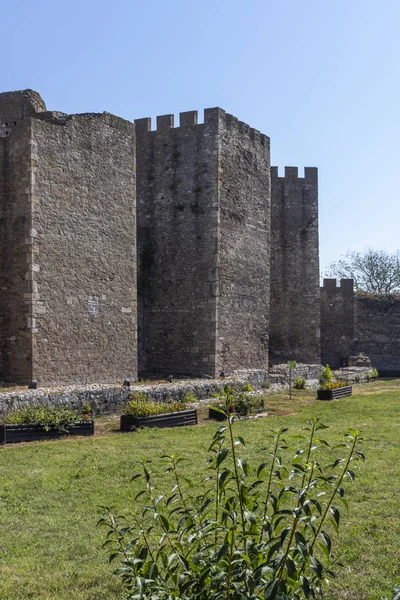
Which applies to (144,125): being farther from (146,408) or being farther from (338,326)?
(338,326)

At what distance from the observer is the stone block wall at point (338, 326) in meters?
34.1

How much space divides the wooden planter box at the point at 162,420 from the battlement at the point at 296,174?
18747mm

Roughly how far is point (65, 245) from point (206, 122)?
7916 millimetres

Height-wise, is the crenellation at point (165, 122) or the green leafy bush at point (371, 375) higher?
the crenellation at point (165, 122)


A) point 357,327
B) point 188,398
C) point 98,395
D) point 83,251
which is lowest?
point 188,398

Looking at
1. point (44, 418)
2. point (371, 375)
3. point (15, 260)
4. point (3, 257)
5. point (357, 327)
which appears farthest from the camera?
point (357, 327)

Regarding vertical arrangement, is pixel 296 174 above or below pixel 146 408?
above

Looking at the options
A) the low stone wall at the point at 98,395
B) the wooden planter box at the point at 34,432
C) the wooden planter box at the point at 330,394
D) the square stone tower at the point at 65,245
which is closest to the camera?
the wooden planter box at the point at 34,432

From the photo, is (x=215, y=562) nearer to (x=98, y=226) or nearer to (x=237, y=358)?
(x=98, y=226)

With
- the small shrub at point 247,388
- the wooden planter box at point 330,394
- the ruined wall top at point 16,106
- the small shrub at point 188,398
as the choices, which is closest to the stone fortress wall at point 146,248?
the ruined wall top at point 16,106

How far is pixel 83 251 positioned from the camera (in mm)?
17719

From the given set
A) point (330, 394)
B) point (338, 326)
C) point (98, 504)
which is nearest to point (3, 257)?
point (330, 394)

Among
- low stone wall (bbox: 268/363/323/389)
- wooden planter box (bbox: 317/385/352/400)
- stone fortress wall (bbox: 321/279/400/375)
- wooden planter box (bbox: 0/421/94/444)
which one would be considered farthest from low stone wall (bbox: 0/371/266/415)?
stone fortress wall (bbox: 321/279/400/375)

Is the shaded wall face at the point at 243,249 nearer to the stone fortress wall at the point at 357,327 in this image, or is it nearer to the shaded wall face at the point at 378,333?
the stone fortress wall at the point at 357,327
